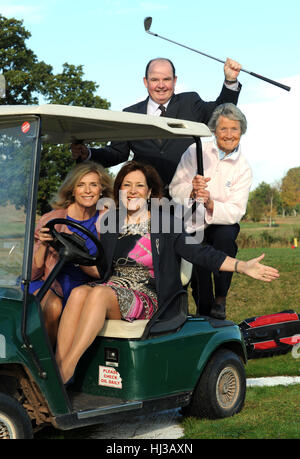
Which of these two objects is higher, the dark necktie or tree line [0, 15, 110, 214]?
tree line [0, 15, 110, 214]

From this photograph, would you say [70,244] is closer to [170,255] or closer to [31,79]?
[170,255]

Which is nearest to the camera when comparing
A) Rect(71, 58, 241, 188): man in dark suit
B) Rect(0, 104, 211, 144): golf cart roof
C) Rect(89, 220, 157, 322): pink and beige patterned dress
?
Rect(0, 104, 211, 144): golf cart roof

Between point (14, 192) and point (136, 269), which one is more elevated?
point (14, 192)

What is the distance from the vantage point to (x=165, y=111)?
5.23 m

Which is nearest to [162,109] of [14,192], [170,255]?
[170,255]

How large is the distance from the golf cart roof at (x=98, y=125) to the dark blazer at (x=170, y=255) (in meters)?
0.54

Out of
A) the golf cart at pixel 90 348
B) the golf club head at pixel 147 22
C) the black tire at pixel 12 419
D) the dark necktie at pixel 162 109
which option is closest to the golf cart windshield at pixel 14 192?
the golf cart at pixel 90 348

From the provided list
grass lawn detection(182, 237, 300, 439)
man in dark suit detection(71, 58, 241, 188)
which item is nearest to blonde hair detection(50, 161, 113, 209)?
man in dark suit detection(71, 58, 241, 188)

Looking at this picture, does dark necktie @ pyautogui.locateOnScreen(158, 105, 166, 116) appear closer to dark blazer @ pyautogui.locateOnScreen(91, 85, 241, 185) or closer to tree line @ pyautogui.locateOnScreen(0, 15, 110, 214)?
dark blazer @ pyautogui.locateOnScreen(91, 85, 241, 185)

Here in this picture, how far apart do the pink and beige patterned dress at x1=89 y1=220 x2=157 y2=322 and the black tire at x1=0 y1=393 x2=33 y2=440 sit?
3.09ft

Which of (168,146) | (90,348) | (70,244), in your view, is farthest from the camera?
(168,146)

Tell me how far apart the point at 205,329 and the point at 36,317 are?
135 centimetres

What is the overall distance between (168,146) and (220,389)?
175 cm

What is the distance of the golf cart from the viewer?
337cm
